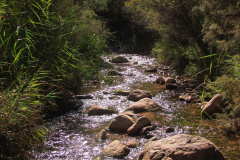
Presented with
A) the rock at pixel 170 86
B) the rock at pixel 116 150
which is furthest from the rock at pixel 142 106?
the rock at pixel 116 150

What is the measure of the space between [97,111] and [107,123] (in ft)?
1.68

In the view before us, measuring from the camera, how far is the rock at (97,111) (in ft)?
20.2

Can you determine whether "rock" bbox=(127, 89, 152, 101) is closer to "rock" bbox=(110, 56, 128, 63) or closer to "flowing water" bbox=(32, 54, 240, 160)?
"flowing water" bbox=(32, 54, 240, 160)

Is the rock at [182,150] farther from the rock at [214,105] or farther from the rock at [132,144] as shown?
the rock at [214,105]

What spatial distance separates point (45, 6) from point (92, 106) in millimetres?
2222

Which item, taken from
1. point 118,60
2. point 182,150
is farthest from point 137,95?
point 118,60

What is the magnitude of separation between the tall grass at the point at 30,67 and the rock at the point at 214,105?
2.61 m

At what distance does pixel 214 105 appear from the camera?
573cm

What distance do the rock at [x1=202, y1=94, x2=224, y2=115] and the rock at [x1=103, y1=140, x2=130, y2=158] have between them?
Answer: 2.09m

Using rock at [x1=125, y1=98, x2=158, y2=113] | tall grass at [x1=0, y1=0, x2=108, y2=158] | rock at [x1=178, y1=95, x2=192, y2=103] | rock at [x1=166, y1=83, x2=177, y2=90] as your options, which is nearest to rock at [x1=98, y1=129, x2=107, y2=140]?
tall grass at [x1=0, y1=0, x2=108, y2=158]

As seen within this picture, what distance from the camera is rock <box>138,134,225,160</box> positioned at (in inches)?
147

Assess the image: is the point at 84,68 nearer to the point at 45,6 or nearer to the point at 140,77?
the point at 45,6

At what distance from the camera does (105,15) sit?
637 inches

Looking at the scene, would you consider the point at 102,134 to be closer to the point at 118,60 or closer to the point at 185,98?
the point at 185,98
